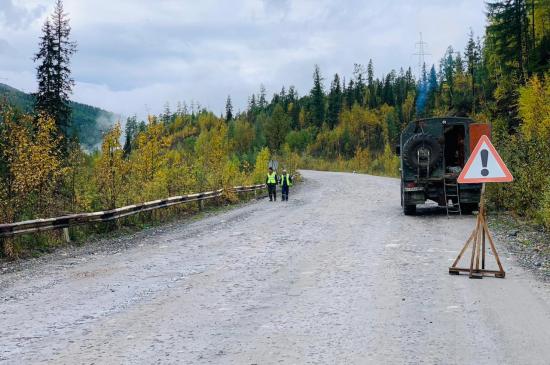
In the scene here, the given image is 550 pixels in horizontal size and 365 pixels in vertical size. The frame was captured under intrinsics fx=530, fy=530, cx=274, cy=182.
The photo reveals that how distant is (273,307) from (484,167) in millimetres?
4649

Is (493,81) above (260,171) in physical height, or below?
above

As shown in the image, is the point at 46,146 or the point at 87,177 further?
the point at 87,177

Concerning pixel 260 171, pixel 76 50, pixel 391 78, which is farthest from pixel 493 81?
pixel 391 78

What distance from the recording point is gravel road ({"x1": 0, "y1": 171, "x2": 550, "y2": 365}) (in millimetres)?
5055

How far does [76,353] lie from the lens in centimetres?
507

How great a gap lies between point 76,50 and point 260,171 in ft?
56.3

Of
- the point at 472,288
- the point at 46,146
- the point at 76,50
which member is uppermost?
the point at 76,50

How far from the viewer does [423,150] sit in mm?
18297

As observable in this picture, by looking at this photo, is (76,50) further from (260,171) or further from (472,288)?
(472,288)

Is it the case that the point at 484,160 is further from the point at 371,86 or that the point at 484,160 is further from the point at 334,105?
the point at 371,86

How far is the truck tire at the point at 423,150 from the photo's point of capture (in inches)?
718

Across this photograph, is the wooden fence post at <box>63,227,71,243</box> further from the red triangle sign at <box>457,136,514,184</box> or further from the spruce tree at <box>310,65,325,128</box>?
the spruce tree at <box>310,65,325,128</box>

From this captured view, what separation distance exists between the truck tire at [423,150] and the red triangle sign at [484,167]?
933 cm

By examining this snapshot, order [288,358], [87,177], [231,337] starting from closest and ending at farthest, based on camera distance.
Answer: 1. [288,358]
2. [231,337]
3. [87,177]
